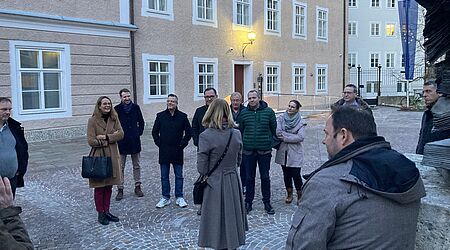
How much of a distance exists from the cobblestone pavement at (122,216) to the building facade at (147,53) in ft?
Answer: 12.8

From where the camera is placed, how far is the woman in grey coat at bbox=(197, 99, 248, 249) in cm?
434

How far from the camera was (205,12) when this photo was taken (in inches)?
732

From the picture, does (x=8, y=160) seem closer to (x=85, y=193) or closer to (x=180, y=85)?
(x=85, y=193)

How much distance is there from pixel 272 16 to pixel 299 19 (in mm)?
2613

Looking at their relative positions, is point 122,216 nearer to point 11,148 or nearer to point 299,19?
point 11,148

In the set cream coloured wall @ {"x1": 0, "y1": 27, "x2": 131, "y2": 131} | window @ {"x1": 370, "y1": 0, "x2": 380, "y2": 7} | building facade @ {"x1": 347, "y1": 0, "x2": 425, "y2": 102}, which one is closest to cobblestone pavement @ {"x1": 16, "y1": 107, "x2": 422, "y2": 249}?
cream coloured wall @ {"x1": 0, "y1": 27, "x2": 131, "y2": 131}

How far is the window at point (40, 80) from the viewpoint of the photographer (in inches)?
486

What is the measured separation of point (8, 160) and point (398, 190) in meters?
4.36

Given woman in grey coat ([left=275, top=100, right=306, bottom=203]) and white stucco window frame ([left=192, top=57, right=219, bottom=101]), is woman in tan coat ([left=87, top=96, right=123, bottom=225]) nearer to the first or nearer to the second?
woman in grey coat ([left=275, top=100, right=306, bottom=203])

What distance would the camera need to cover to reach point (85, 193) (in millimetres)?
Result: 7262

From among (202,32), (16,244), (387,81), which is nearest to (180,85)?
(202,32)

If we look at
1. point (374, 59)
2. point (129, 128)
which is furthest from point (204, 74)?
point (374, 59)

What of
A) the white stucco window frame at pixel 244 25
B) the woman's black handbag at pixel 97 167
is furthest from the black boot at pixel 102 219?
the white stucco window frame at pixel 244 25

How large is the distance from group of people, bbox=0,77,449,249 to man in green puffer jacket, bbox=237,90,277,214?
0.01 m
